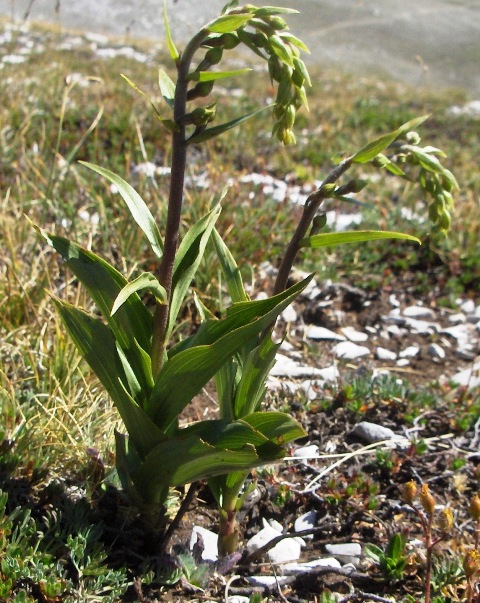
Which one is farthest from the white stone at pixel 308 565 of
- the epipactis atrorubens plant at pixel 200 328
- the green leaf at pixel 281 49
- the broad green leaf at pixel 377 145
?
the green leaf at pixel 281 49

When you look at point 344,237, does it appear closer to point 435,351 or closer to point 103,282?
point 103,282

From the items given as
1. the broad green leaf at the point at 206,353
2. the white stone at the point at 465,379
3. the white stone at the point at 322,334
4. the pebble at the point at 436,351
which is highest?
the broad green leaf at the point at 206,353

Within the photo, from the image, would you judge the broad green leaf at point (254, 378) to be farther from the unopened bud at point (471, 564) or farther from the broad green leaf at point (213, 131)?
the unopened bud at point (471, 564)

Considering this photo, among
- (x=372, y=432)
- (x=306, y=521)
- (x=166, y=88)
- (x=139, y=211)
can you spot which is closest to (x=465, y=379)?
(x=372, y=432)

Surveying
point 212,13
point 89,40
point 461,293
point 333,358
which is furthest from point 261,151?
point 212,13

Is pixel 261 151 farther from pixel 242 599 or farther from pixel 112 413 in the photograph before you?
pixel 242 599

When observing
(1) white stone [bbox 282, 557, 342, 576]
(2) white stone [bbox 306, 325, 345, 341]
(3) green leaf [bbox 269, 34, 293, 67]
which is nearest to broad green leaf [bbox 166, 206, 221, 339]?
(3) green leaf [bbox 269, 34, 293, 67]
